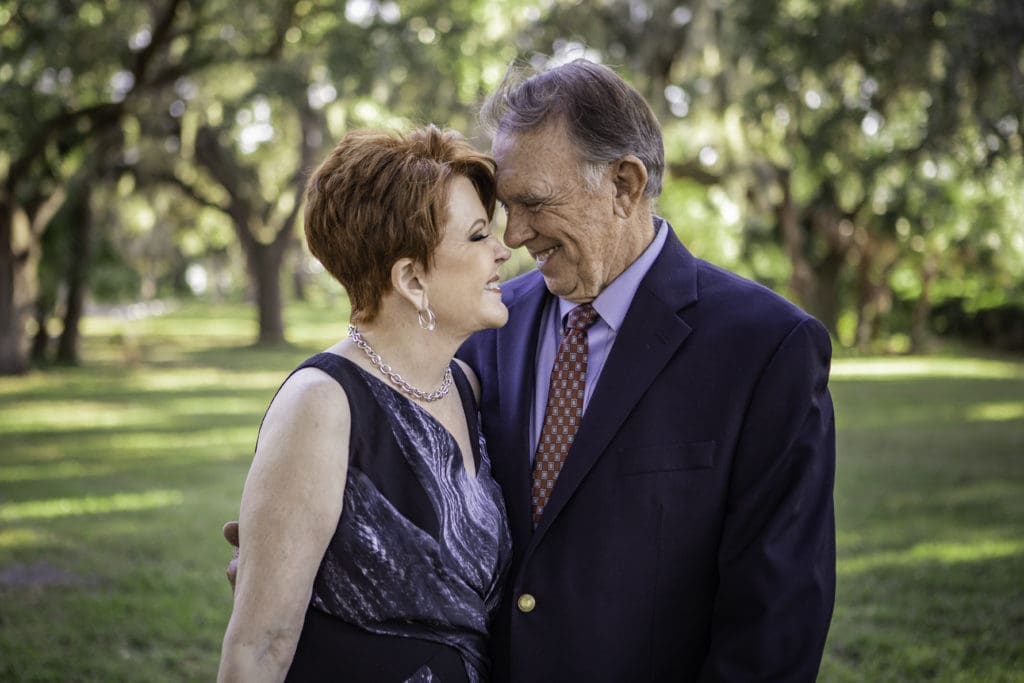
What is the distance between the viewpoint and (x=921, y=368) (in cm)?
2288

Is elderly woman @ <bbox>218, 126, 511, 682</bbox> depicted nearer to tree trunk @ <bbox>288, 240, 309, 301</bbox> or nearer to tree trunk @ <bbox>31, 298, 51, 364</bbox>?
tree trunk @ <bbox>31, 298, 51, 364</bbox>

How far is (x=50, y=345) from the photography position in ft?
82.7

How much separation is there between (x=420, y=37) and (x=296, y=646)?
516 inches

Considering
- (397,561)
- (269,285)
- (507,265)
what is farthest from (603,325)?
(269,285)

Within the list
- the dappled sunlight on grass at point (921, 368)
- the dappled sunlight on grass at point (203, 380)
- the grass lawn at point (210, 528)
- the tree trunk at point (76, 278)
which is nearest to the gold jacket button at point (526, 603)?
the grass lawn at point (210, 528)

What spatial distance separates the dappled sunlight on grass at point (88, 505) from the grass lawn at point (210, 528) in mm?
25

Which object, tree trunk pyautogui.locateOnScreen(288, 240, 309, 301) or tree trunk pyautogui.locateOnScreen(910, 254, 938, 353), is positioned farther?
tree trunk pyautogui.locateOnScreen(288, 240, 309, 301)

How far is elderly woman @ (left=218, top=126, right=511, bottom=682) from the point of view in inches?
88.6

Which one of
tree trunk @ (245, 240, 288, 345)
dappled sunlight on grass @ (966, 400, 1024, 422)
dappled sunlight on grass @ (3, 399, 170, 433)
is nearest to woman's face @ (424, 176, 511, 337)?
dappled sunlight on grass @ (3, 399, 170, 433)

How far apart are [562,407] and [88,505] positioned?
25.8 ft

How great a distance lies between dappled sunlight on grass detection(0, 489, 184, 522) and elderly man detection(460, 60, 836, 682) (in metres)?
7.43

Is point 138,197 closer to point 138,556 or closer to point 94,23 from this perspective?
point 94,23

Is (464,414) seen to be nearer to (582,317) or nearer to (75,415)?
(582,317)

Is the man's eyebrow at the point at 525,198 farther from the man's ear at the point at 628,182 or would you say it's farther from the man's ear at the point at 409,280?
the man's ear at the point at 409,280
